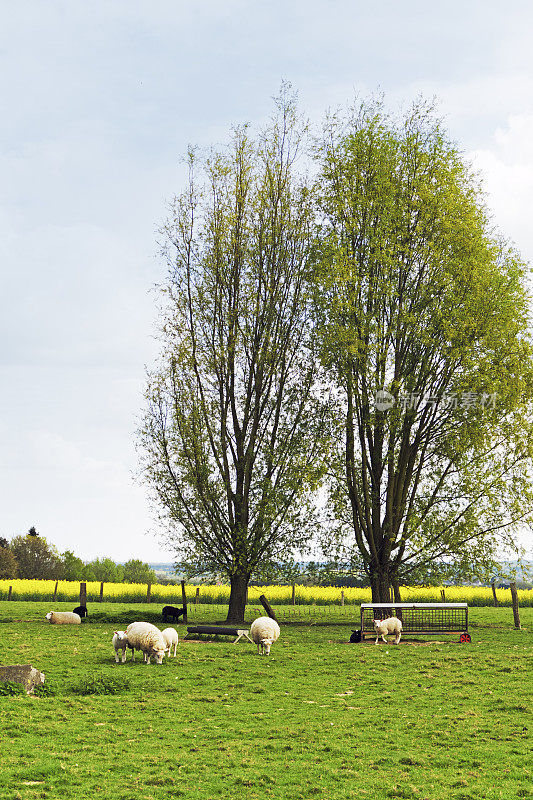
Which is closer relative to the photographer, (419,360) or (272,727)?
(272,727)

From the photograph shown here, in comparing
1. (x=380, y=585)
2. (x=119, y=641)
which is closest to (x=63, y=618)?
(x=119, y=641)

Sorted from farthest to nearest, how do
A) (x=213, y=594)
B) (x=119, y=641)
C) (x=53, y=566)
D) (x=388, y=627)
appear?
(x=53, y=566) < (x=213, y=594) < (x=388, y=627) < (x=119, y=641)

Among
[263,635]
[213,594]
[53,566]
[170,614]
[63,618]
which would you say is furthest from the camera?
[53,566]

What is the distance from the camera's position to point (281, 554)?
3247 cm

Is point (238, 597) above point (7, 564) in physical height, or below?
below

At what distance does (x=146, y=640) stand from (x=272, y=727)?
22.8ft

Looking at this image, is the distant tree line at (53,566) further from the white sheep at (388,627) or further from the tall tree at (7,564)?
the white sheep at (388,627)

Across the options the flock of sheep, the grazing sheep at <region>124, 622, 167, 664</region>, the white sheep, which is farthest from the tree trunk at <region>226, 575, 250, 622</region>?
the grazing sheep at <region>124, 622, 167, 664</region>

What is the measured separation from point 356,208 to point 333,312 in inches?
190

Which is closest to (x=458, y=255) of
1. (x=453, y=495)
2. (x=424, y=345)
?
(x=424, y=345)

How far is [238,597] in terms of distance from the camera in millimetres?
32156

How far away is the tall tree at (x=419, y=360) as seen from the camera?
30203 millimetres

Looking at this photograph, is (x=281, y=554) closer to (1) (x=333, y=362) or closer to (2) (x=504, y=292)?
(1) (x=333, y=362)

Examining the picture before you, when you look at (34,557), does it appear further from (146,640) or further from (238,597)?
(146,640)
